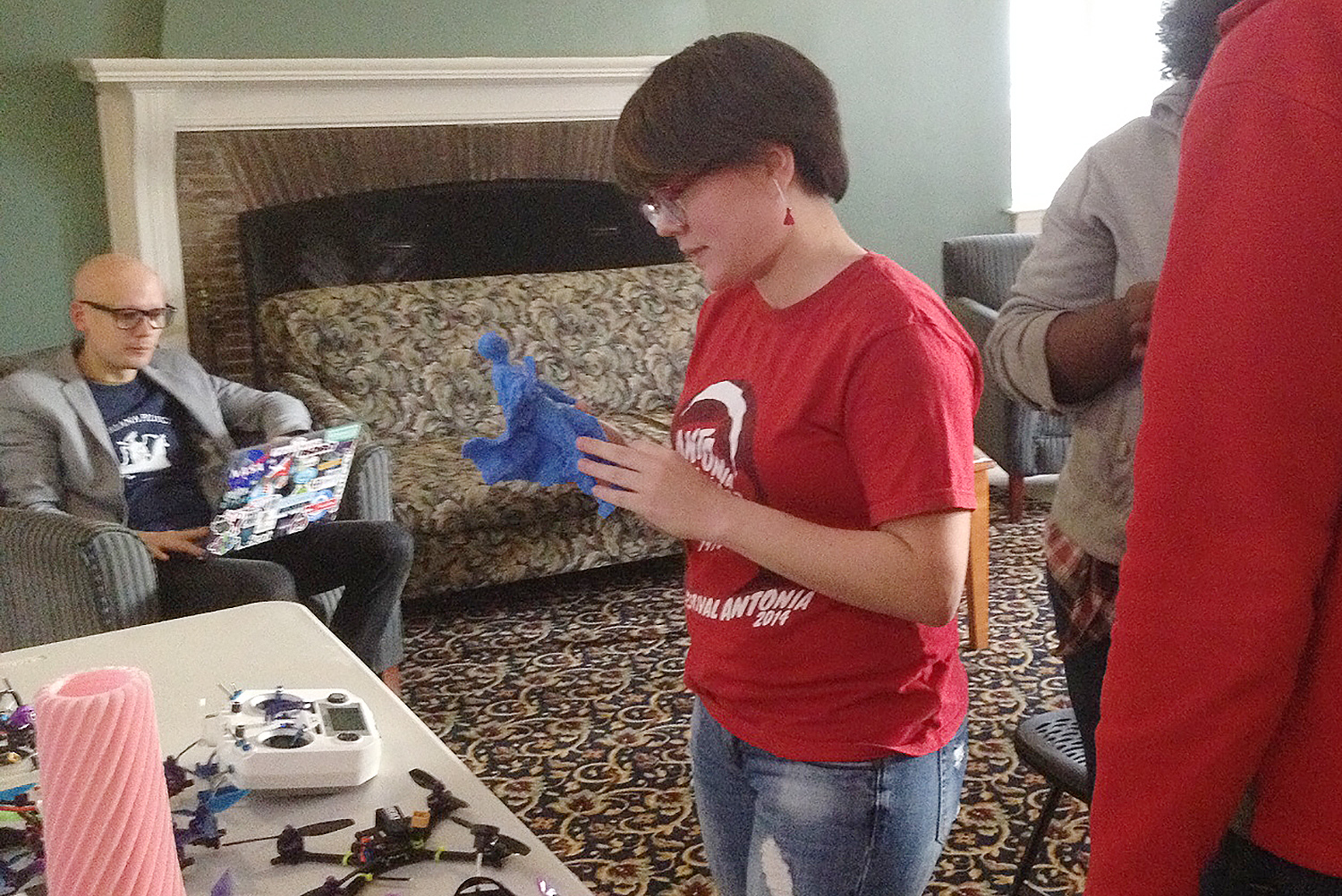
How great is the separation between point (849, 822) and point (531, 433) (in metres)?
0.45

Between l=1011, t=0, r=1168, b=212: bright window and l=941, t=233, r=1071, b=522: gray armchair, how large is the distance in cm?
85

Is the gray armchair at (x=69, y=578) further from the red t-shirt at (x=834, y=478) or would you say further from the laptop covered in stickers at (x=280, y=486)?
the red t-shirt at (x=834, y=478)

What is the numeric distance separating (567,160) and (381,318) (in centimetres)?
118

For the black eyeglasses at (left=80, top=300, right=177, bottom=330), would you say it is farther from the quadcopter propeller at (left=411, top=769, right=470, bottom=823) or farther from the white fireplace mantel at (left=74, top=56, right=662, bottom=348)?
the quadcopter propeller at (left=411, top=769, right=470, bottom=823)

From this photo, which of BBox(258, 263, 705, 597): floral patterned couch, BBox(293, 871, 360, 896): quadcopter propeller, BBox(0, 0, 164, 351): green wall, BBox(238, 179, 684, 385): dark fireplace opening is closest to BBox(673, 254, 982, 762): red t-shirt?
BBox(293, 871, 360, 896): quadcopter propeller

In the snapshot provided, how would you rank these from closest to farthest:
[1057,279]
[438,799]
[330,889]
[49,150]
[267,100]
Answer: [330,889], [438,799], [1057,279], [49,150], [267,100]

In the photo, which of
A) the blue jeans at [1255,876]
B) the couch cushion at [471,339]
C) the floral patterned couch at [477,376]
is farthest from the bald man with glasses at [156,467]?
the blue jeans at [1255,876]

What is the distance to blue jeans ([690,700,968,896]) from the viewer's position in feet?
3.26

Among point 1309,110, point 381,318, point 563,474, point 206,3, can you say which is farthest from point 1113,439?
point 206,3

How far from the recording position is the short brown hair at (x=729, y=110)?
0.98m

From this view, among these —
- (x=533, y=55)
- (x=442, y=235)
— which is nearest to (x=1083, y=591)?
(x=442, y=235)

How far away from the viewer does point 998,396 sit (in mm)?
4172

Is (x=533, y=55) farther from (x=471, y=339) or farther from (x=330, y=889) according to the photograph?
(x=330, y=889)

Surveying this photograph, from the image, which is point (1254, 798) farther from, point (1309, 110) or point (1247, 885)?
point (1309, 110)
